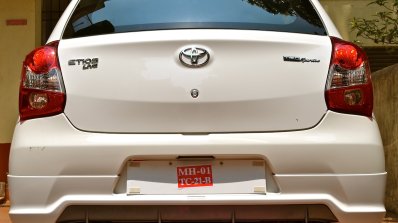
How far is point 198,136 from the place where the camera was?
8.75ft

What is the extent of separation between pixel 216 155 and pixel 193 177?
145 mm

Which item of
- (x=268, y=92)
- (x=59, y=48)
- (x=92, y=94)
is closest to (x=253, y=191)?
(x=268, y=92)

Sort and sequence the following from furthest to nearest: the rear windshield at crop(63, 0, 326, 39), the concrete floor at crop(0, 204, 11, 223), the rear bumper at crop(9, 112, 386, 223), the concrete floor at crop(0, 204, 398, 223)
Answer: the concrete floor at crop(0, 204, 11, 223) → the concrete floor at crop(0, 204, 398, 223) → the rear windshield at crop(63, 0, 326, 39) → the rear bumper at crop(9, 112, 386, 223)

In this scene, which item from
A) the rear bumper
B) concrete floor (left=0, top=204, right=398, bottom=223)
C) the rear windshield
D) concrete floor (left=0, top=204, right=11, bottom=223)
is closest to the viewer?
the rear bumper

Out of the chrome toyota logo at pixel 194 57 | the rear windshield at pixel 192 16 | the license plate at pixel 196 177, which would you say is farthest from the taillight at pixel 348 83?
the chrome toyota logo at pixel 194 57

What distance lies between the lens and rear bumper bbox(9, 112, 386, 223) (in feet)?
8.64

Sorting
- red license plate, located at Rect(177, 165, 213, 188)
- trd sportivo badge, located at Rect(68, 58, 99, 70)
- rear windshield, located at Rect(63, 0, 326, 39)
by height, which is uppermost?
rear windshield, located at Rect(63, 0, 326, 39)

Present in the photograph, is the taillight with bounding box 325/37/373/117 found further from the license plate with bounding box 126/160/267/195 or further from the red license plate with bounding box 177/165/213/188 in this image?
the red license plate with bounding box 177/165/213/188

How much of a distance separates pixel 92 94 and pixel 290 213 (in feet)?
3.46

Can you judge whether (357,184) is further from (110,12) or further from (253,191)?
(110,12)

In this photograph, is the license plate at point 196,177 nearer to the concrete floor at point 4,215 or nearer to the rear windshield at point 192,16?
the rear windshield at point 192,16

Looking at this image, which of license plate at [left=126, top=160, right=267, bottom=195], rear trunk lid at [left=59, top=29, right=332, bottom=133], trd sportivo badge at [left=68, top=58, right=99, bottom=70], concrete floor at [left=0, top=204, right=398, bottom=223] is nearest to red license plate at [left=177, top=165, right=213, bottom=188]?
license plate at [left=126, top=160, right=267, bottom=195]

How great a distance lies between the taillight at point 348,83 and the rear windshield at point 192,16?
227mm

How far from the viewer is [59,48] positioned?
282cm
